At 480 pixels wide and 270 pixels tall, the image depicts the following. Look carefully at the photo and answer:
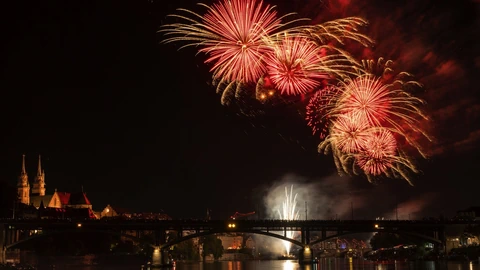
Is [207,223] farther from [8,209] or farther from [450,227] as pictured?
[8,209]

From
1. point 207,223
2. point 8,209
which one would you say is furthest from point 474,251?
point 8,209

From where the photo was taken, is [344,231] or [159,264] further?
[344,231]

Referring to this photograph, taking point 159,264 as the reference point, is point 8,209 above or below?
above

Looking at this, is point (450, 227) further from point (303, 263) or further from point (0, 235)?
point (0, 235)

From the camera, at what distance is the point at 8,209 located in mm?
191500

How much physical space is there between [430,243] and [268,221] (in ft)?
134

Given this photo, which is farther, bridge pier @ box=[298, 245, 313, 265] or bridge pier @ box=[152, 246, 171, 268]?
bridge pier @ box=[298, 245, 313, 265]

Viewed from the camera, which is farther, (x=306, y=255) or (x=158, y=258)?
(x=306, y=255)

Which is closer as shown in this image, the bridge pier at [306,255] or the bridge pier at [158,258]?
the bridge pier at [158,258]

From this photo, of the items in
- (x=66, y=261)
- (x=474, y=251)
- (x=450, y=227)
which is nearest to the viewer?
(x=474, y=251)

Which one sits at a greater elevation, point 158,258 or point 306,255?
point 306,255

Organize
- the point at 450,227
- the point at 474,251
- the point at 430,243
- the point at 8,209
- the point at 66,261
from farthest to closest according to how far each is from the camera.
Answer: the point at 8,209 → the point at 66,261 → the point at 430,243 → the point at 450,227 → the point at 474,251

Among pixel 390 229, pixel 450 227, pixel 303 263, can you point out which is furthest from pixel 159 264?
pixel 450 227

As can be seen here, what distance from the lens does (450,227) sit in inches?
5723
